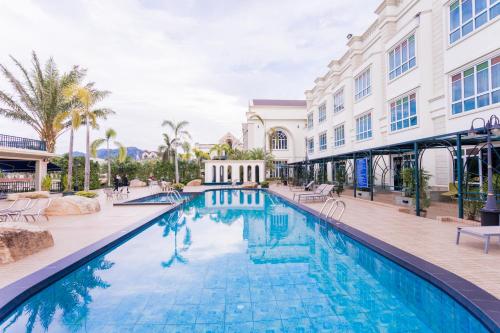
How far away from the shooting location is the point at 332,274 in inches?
201

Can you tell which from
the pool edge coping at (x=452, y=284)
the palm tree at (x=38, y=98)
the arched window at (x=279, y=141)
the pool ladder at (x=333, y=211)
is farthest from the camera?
the arched window at (x=279, y=141)

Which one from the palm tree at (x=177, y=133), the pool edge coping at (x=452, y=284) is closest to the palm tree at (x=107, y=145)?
the palm tree at (x=177, y=133)

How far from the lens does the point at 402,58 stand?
52.5 ft

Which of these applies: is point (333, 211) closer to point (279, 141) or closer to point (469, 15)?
point (469, 15)

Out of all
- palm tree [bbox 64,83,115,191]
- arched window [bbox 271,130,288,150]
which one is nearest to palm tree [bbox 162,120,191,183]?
palm tree [bbox 64,83,115,191]

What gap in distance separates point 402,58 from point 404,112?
2872 mm

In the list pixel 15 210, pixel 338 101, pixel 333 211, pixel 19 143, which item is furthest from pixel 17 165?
pixel 338 101

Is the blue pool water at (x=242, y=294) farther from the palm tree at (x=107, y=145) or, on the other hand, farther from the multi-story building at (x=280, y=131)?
the multi-story building at (x=280, y=131)

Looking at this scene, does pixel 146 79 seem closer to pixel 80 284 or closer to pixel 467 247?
pixel 80 284

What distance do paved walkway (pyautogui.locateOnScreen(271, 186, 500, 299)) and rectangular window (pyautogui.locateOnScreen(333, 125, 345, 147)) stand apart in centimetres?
1500

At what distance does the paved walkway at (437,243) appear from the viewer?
4.26 m

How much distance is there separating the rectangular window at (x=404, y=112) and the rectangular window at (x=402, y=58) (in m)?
1.46

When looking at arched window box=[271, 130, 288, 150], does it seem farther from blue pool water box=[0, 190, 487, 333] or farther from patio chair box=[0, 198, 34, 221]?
blue pool water box=[0, 190, 487, 333]

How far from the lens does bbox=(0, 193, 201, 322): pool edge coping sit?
3.62 meters
